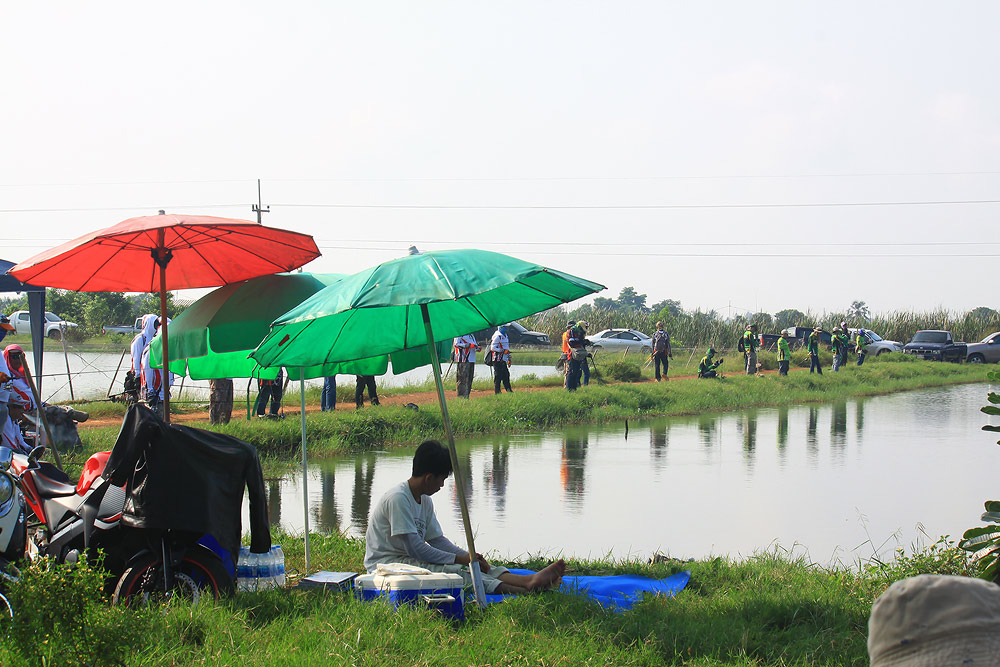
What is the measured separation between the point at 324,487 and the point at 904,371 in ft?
92.7

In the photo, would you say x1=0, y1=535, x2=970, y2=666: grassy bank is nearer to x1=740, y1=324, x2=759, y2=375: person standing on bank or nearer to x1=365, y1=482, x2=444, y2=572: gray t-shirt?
x1=365, y1=482, x2=444, y2=572: gray t-shirt

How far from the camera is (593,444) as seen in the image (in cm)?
1647

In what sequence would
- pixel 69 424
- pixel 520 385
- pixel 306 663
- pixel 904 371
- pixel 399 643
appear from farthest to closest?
1. pixel 904 371
2. pixel 520 385
3. pixel 69 424
4. pixel 399 643
5. pixel 306 663

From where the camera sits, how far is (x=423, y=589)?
5449 millimetres

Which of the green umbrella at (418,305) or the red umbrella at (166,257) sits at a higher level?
the red umbrella at (166,257)

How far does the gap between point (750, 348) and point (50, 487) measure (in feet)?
88.6

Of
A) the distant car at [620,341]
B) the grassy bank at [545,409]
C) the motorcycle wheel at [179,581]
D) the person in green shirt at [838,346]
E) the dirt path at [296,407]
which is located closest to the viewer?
the motorcycle wheel at [179,581]

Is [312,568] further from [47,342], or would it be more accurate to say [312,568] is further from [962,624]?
[47,342]

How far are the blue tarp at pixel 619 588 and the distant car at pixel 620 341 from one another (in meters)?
36.4

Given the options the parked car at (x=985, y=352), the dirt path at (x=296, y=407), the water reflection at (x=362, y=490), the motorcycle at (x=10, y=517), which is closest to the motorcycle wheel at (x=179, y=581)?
the motorcycle at (x=10, y=517)

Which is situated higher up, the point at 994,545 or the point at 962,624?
the point at 962,624

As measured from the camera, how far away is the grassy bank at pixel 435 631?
377cm

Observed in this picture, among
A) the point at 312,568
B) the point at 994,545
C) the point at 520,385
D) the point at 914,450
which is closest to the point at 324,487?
the point at 312,568

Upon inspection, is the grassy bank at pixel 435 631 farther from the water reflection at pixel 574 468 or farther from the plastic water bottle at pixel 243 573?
the water reflection at pixel 574 468
